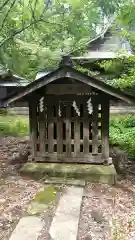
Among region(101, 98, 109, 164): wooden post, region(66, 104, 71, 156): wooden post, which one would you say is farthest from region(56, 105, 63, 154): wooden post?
region(101, 98, 109, 164): wooden post

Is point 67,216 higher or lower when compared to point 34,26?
lower

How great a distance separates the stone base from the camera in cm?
555

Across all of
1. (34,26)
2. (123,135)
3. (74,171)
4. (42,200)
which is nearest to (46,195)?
(42,200)

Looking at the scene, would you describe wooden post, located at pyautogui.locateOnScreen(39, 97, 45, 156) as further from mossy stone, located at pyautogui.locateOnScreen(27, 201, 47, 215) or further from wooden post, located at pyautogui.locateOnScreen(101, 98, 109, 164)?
mossy stone, located at pyautogui.locateOnScreen(27, 201, 47, 215)

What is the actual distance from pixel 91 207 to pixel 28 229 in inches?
→ 50.2

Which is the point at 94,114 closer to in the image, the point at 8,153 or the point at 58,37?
the point at 58,37

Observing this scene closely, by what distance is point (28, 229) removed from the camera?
143 inches

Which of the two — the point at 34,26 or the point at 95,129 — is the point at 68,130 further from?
the point at 34,26

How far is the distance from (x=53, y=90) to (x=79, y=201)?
2.54 meters

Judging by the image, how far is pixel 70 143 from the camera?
6.09 metres

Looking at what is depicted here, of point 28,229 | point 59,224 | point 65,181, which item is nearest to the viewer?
point 28,229

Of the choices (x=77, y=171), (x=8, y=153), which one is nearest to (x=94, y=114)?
(x=77, y=171)

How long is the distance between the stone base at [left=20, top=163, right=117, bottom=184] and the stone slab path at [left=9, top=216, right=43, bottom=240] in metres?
1.77

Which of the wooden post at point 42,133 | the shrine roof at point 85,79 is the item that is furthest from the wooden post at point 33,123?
the shrine roof at point 85,79
